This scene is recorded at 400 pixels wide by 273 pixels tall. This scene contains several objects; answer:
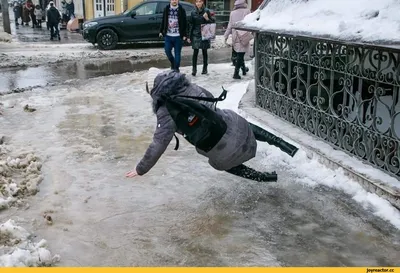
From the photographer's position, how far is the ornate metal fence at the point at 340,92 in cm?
447

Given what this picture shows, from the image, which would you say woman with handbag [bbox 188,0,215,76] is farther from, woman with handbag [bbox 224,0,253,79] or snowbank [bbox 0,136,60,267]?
snowbank [bbox 0,136,60,267]

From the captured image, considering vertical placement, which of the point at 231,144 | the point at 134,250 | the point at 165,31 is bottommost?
the point at 134,250

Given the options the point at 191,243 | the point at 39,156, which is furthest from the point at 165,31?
the point at 191,243

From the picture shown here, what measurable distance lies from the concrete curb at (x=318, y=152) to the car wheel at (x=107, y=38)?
10550mm

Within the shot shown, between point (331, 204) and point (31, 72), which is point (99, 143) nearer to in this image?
point (331, 204)

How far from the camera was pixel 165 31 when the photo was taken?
10.6m

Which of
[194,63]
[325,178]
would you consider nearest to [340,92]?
[325,178]

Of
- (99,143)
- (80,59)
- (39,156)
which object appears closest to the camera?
(39,156)

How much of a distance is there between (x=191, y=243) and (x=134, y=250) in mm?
428

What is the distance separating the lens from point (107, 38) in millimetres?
17203

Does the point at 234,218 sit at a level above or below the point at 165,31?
below

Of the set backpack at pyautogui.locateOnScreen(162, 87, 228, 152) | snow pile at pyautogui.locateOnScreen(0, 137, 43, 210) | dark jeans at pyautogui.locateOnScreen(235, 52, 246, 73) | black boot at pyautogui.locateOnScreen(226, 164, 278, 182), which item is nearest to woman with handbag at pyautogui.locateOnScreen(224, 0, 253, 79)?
dark jeans at pyautogui.locateOnScreen(235, 52, 246, 73)

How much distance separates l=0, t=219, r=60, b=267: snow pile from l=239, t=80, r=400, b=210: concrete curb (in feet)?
8.78

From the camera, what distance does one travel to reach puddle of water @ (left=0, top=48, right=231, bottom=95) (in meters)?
11.3
